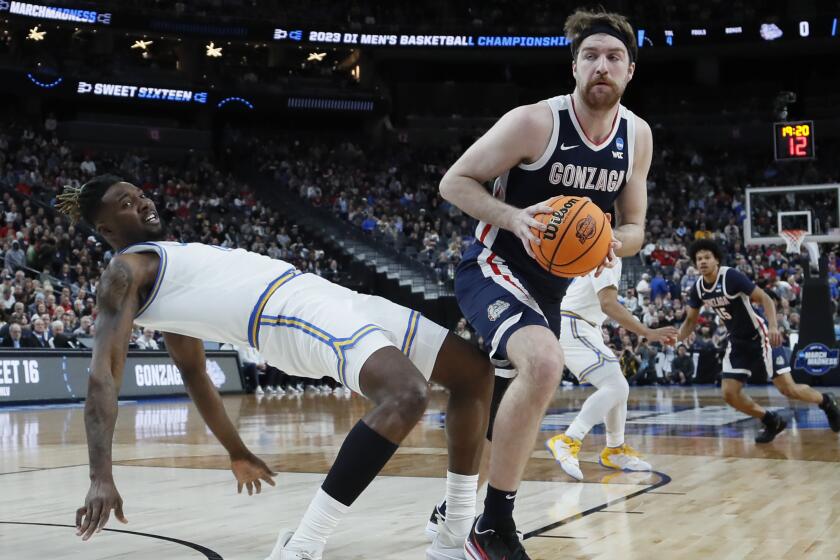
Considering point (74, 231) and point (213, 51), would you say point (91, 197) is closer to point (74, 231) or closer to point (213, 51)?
point (74, 231)

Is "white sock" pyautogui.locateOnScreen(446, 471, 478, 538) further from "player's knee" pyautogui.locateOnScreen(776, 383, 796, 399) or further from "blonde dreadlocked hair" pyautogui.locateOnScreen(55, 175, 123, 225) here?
"player's knee" pyautogui.locateOnScreen(776, 383, 796, 399)

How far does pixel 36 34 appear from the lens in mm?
33062

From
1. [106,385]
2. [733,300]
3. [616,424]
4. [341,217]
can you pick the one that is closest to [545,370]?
[106,385]

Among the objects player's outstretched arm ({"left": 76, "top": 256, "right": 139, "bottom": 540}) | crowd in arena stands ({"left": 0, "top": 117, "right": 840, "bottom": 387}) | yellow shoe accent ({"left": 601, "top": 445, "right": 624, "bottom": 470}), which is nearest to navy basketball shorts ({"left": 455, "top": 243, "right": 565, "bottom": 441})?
player's outstretched arm ({"left": 76, "top": 256, "right": 139, "bottom": 540})

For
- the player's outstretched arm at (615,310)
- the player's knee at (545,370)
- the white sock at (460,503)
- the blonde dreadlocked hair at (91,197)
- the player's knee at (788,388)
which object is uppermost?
the blonde dreadlocked hair at (91,197)

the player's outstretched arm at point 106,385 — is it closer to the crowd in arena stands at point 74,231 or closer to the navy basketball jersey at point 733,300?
the navy basketball jersey at point 733,300

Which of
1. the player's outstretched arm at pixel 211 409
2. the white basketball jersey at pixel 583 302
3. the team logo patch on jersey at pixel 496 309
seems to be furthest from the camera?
the white basketball jersey at pixel 583 302

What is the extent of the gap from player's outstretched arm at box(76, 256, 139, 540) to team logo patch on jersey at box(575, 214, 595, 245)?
1.71 meters

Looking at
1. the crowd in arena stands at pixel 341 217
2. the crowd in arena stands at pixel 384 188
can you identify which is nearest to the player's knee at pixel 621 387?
the crowd in arena stands at pixel 341 217

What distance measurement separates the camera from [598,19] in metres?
4.23

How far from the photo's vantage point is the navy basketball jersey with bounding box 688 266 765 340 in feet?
30.8

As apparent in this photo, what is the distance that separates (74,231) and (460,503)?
66.7 feet

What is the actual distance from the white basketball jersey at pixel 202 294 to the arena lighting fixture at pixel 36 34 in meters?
32.4

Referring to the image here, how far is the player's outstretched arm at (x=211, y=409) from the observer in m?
4.16
